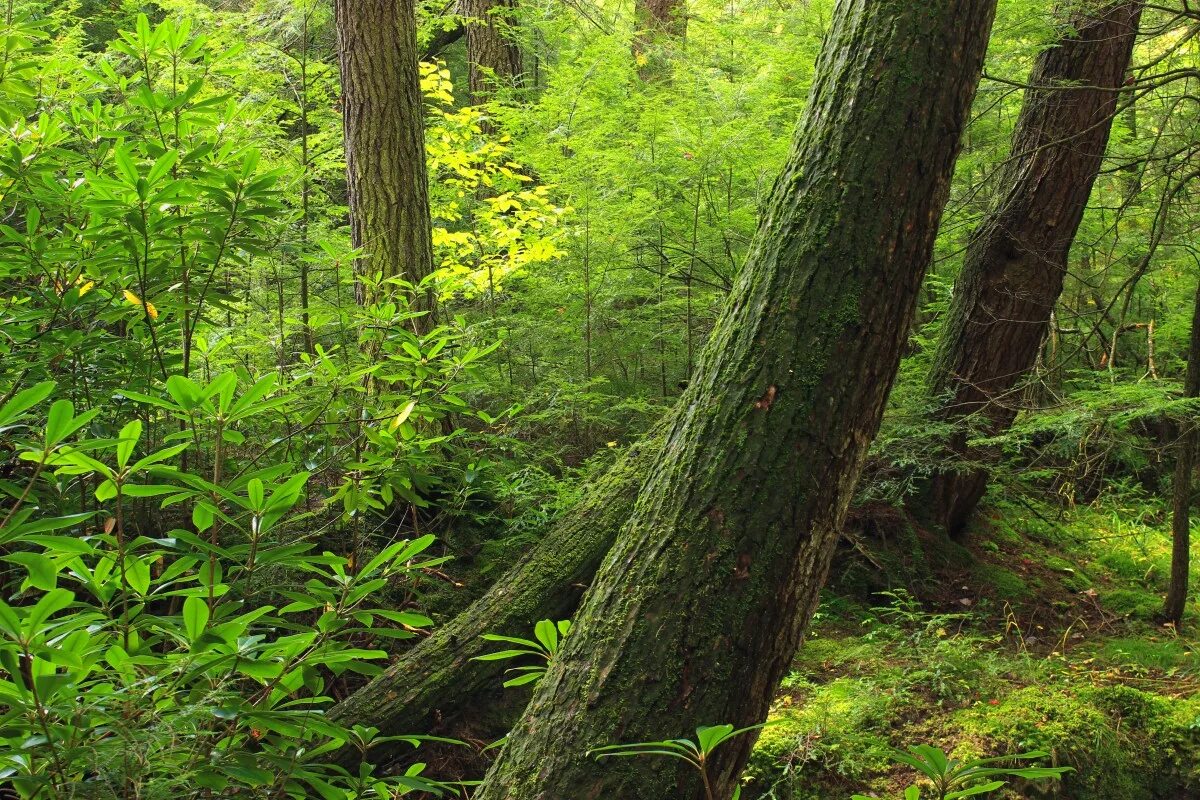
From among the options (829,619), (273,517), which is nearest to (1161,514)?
(829,619)

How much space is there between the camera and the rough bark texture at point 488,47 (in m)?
8.91

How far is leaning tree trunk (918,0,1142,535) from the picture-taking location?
4746 millimetres

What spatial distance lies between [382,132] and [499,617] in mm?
3235

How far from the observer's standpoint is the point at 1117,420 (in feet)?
13.0

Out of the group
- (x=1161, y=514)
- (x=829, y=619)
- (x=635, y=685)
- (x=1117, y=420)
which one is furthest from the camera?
(x=1161, y=514)

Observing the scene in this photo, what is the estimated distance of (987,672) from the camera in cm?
345

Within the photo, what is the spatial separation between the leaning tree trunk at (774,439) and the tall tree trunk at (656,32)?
269 inches

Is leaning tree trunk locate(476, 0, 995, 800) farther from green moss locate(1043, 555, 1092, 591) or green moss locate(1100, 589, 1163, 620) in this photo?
green moss locate(1043, 555, 1092, 591)

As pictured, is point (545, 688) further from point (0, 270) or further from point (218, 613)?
point (0, 270)

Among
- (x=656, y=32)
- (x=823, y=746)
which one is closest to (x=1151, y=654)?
(x=823, y=746)

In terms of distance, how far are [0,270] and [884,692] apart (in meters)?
3.60

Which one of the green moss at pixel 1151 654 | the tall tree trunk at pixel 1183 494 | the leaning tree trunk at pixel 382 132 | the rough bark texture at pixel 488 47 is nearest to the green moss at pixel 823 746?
the green moss at pixel 1151 654

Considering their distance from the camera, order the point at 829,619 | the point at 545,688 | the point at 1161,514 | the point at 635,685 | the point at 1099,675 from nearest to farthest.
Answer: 1. the point at 635,685
2. the point at 545,688
3. the point at 1099,675
4. the point at 829,619
5. the point at 1161,514

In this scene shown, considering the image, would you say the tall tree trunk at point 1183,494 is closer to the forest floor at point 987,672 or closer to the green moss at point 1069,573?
the forest floor at point 987,672
